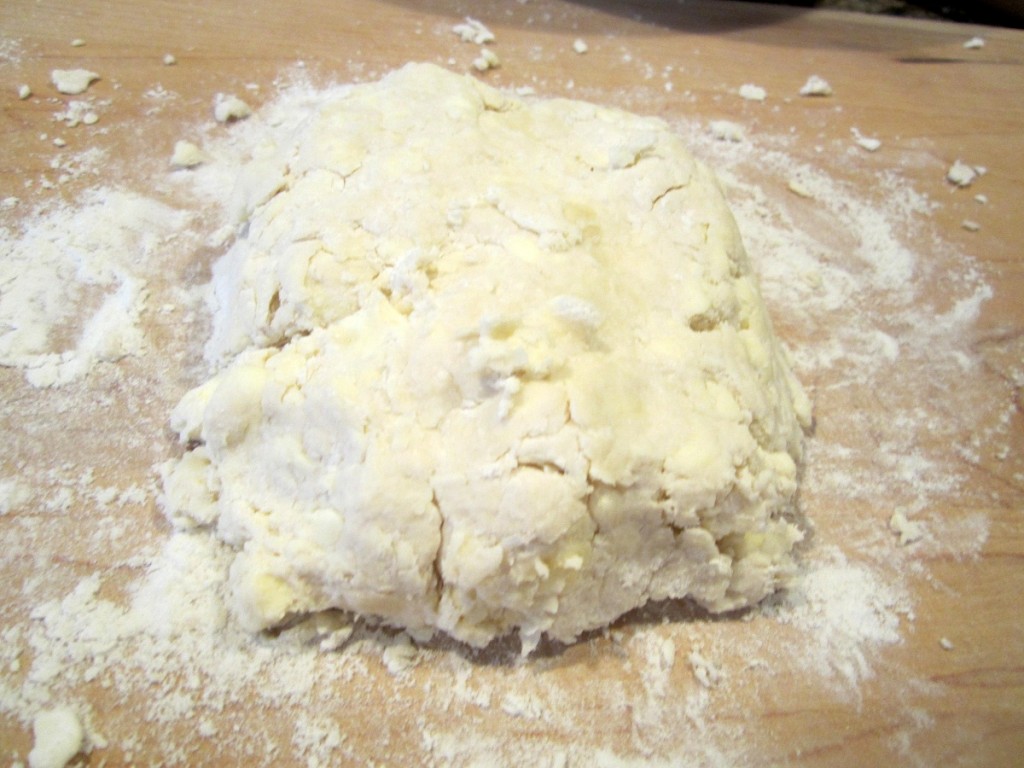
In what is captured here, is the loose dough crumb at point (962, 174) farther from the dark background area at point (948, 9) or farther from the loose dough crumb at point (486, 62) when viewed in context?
the loose dough crumb at point (486, 62)

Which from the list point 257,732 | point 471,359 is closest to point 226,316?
point 471,359

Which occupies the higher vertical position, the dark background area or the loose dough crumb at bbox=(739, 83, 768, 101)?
the dark background area

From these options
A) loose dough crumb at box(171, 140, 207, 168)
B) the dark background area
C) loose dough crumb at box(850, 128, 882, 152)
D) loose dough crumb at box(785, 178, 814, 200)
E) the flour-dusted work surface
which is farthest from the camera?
the dark background area

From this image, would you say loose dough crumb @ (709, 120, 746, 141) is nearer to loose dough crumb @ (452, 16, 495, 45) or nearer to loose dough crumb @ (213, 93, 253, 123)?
loose dough crumb @ (452, 16, 495, 45)

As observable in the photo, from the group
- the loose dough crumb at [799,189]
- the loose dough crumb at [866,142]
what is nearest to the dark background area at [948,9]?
the loose dough crumb at [866,142]

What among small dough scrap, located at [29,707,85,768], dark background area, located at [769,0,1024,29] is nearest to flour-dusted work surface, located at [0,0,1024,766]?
small dough scrap, located at [29,707,85,768]

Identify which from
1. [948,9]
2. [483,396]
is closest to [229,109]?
[483,396]
